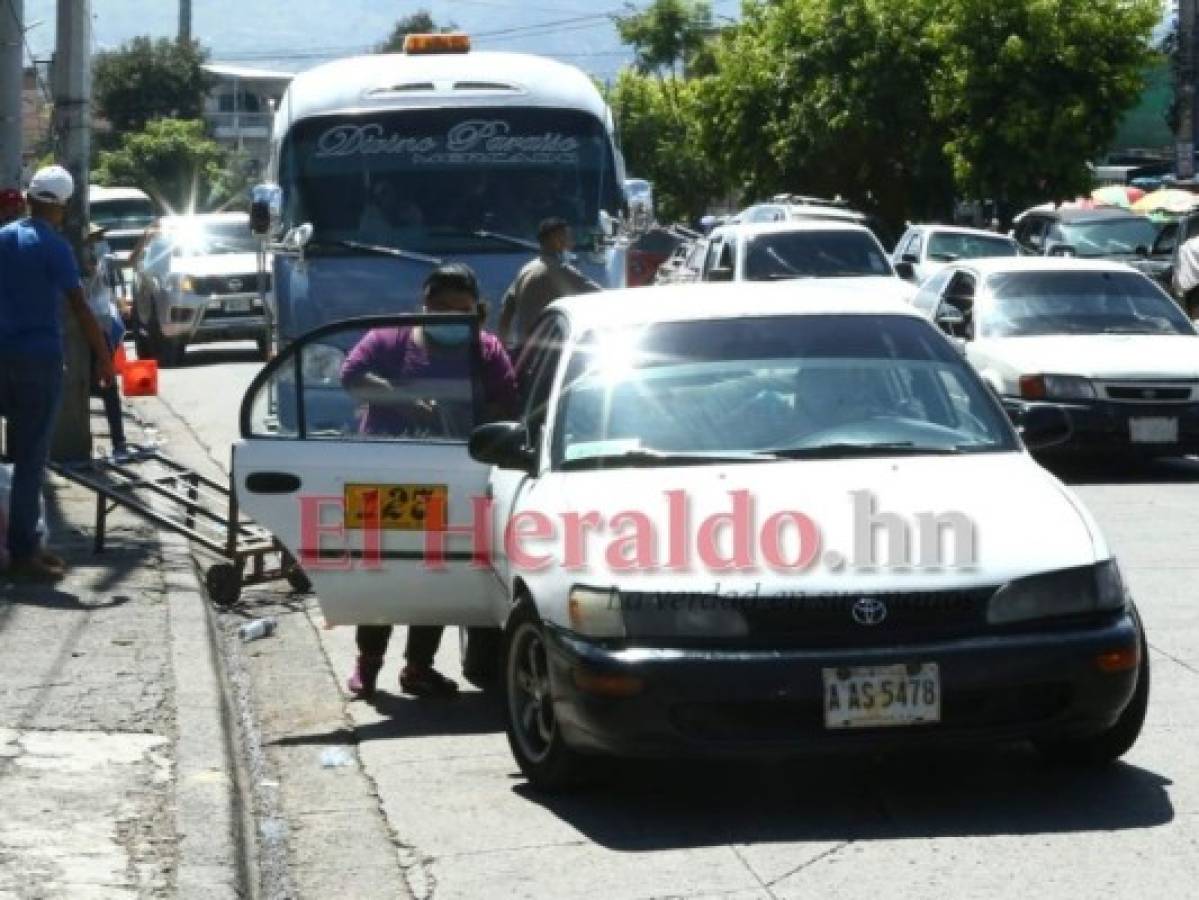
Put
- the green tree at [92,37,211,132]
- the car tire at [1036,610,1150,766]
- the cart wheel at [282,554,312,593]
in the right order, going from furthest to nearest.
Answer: the green tree at [92,37,211,132], the cart wheel at [282,554,312,593], the car tire at [1036,610,1150,766]

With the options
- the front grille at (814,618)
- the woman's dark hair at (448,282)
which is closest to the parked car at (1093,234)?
the woman's dark hair at (448,282)

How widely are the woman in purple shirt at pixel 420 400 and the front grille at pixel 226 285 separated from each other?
21.9 metres

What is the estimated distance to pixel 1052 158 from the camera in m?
41.2

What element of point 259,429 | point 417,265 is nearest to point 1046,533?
point 259,429

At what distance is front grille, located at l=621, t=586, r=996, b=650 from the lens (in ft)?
24.2

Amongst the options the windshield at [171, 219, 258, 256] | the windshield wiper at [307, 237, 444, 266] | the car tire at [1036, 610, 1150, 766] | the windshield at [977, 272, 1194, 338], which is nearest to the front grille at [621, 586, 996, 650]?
the car tire at [1036, 610, 1150, 766]

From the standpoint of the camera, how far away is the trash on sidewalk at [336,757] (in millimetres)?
8875

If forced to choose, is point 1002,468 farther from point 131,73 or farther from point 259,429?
point 131,73

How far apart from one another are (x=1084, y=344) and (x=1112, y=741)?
414 inches

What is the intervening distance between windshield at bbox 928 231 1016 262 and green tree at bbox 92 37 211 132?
6579cm

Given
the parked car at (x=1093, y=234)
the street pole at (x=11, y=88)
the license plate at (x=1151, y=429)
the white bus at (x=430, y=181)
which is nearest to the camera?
the street pole at (x=11, y=88)

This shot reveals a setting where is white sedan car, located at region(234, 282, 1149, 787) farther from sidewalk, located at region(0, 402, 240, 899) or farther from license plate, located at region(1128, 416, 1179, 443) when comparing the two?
license plate, located at region(1128, 416, 1179, 443)

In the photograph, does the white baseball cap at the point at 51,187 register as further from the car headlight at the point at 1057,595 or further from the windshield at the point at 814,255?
the windshield at the point at 814,255

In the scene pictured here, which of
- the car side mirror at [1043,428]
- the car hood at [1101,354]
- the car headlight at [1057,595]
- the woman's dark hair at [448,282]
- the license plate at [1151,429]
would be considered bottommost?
the license plate at [1151,429]
